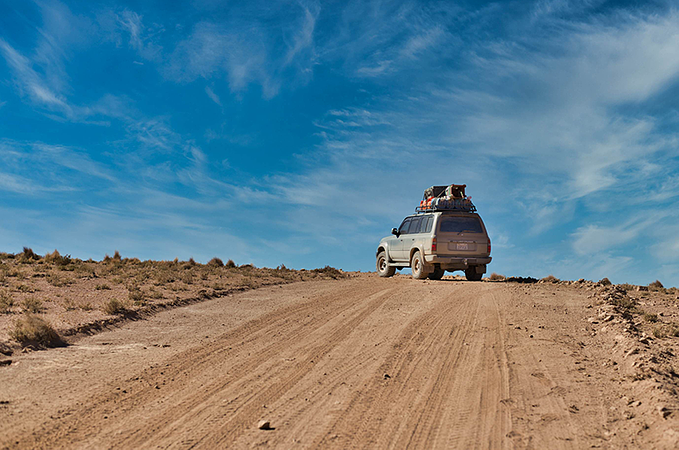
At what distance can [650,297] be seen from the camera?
1374cm

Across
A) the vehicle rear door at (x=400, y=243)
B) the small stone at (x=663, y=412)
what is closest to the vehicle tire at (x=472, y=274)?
the vehicle rear door at (x=400, y=243)

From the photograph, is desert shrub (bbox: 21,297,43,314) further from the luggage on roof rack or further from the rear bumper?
the luggage on roof rack

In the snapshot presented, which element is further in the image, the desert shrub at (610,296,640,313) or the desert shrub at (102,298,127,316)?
the desert shrub at (102,298,127,316)

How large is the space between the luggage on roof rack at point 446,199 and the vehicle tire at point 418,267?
1880mm

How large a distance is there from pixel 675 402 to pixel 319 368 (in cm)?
439

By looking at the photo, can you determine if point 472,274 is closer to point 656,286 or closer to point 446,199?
point 446,199

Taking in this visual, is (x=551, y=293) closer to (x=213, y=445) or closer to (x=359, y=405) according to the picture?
(x=359, y=405)

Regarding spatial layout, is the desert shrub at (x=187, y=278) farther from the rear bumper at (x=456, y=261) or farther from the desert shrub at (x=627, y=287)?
the desert shrub at (x=627, y=287)

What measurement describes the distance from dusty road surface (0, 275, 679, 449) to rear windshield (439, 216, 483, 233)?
695 centimetres

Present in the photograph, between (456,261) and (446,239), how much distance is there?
902 millimetres

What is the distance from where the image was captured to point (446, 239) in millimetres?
17422

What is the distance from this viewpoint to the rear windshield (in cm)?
1750

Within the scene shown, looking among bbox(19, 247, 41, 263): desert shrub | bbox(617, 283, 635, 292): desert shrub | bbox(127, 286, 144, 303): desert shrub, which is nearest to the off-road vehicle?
bbox(617, 283, 635, 292): desert shrub

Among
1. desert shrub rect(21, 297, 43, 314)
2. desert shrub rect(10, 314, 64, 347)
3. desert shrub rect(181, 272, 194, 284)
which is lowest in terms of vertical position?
desert shrub rect(10, 314, 64, 347)
